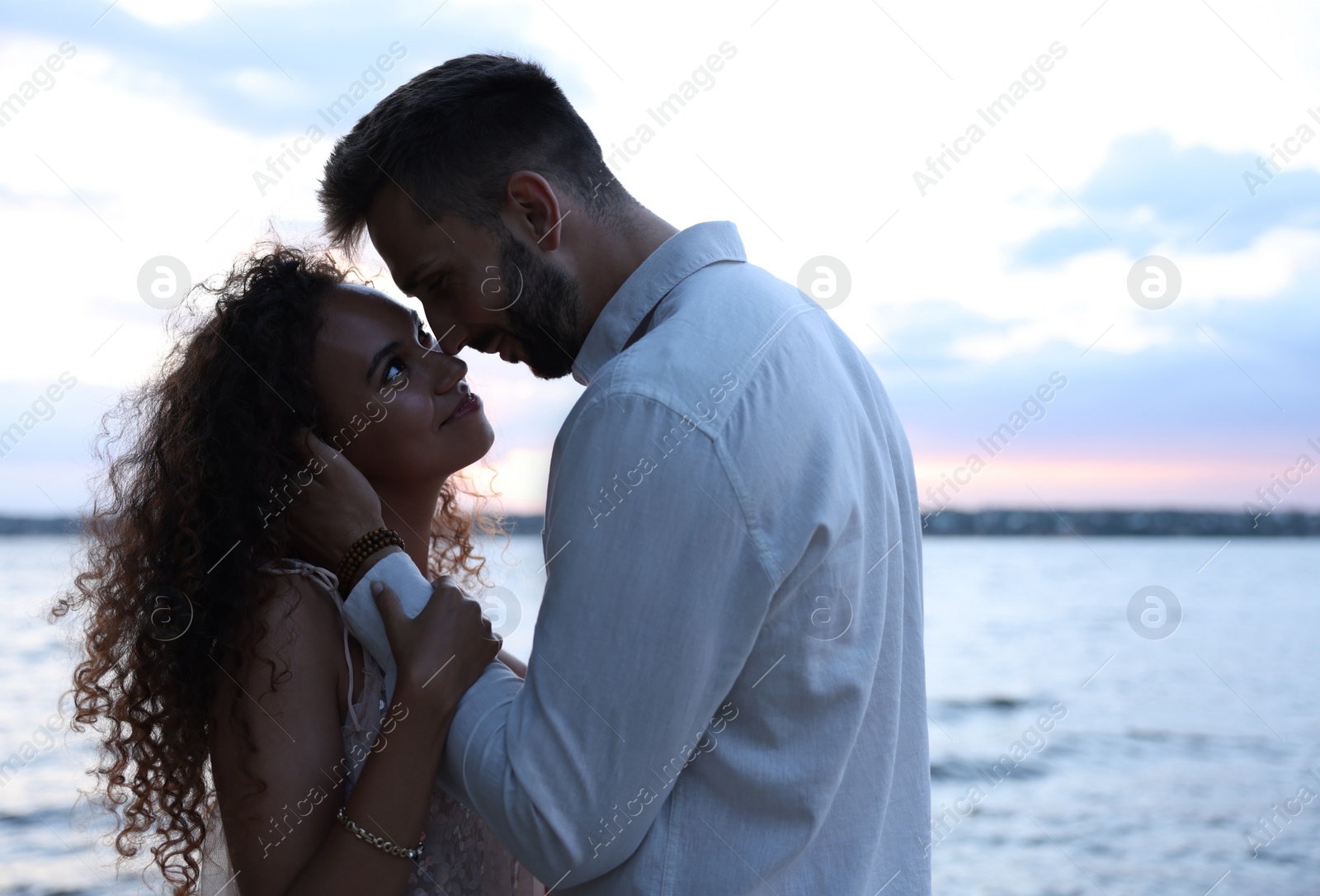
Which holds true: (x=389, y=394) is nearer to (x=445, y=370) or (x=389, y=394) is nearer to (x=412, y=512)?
(x=445, y=370)

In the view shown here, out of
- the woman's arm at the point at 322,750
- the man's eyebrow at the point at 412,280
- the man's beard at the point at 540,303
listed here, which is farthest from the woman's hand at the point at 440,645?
the man's eyebrow at the point at 412,280

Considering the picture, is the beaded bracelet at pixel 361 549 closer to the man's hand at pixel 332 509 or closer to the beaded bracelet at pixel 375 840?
the man's hand at pixel 332 509

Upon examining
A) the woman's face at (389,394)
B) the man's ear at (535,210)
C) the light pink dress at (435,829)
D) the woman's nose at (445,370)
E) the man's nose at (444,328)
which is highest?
the man's ear at (535,210)

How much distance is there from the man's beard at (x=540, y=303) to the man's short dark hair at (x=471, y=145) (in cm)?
8

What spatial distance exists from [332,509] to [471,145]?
2.28 ft

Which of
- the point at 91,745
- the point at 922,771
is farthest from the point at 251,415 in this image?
the point at 91,745

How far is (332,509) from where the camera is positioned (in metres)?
1.82

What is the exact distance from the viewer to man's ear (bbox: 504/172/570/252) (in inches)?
66.9

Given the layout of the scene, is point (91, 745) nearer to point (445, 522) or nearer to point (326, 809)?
point (445, 522)

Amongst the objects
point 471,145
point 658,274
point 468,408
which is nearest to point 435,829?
point 468,408

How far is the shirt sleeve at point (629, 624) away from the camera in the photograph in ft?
3.90

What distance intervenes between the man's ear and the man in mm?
254

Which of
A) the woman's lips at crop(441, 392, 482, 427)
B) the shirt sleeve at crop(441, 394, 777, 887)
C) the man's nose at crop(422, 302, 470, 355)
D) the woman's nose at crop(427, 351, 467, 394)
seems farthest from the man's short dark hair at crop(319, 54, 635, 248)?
the shirt sleeve at crop(441, 394, 777, 887)

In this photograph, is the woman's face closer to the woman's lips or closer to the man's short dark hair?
the woman's lips
